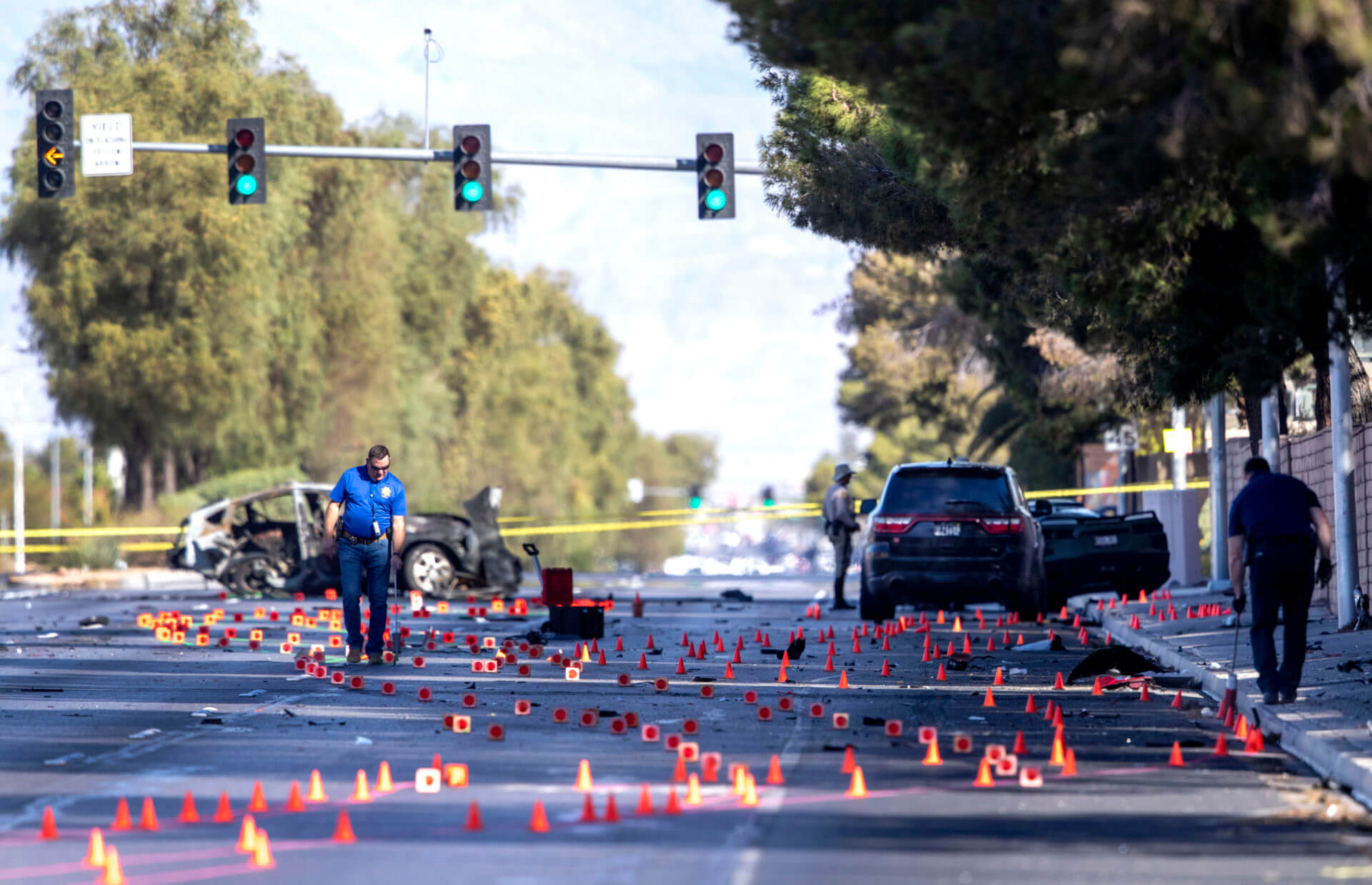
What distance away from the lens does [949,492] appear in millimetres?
19562

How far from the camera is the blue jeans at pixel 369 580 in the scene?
15.3m

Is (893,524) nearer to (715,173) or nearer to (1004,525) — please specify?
(1004,525)

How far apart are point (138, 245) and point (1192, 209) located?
1339 inches

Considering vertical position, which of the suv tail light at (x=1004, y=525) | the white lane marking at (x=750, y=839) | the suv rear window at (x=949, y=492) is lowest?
the white lane marking at (x=750, y=839)

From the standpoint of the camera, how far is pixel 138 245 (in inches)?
1599

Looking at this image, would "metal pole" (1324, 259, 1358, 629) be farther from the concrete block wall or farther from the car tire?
the car tire

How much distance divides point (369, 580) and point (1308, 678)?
7.85 metres

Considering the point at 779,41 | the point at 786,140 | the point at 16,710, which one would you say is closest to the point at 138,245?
the point at 786,140

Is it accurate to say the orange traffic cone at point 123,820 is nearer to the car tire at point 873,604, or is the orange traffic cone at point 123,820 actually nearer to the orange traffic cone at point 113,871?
the orange traffic cone at point 113,871

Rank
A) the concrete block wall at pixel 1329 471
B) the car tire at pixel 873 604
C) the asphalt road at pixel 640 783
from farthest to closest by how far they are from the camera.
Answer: the car tire at pixel 873 604 → the concrete block wall at pixel 1329 471 → the asphalt road at pixel 640 783

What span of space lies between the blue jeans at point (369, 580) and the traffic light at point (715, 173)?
21.8ft

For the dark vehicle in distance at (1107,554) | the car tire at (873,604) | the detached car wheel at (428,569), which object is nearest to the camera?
the car tire at (873,604)

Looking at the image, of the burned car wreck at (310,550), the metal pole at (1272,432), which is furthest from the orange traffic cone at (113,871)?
the burned car wreck at (310,550)

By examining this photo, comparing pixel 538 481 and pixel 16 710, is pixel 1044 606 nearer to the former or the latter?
pixel 16 710
